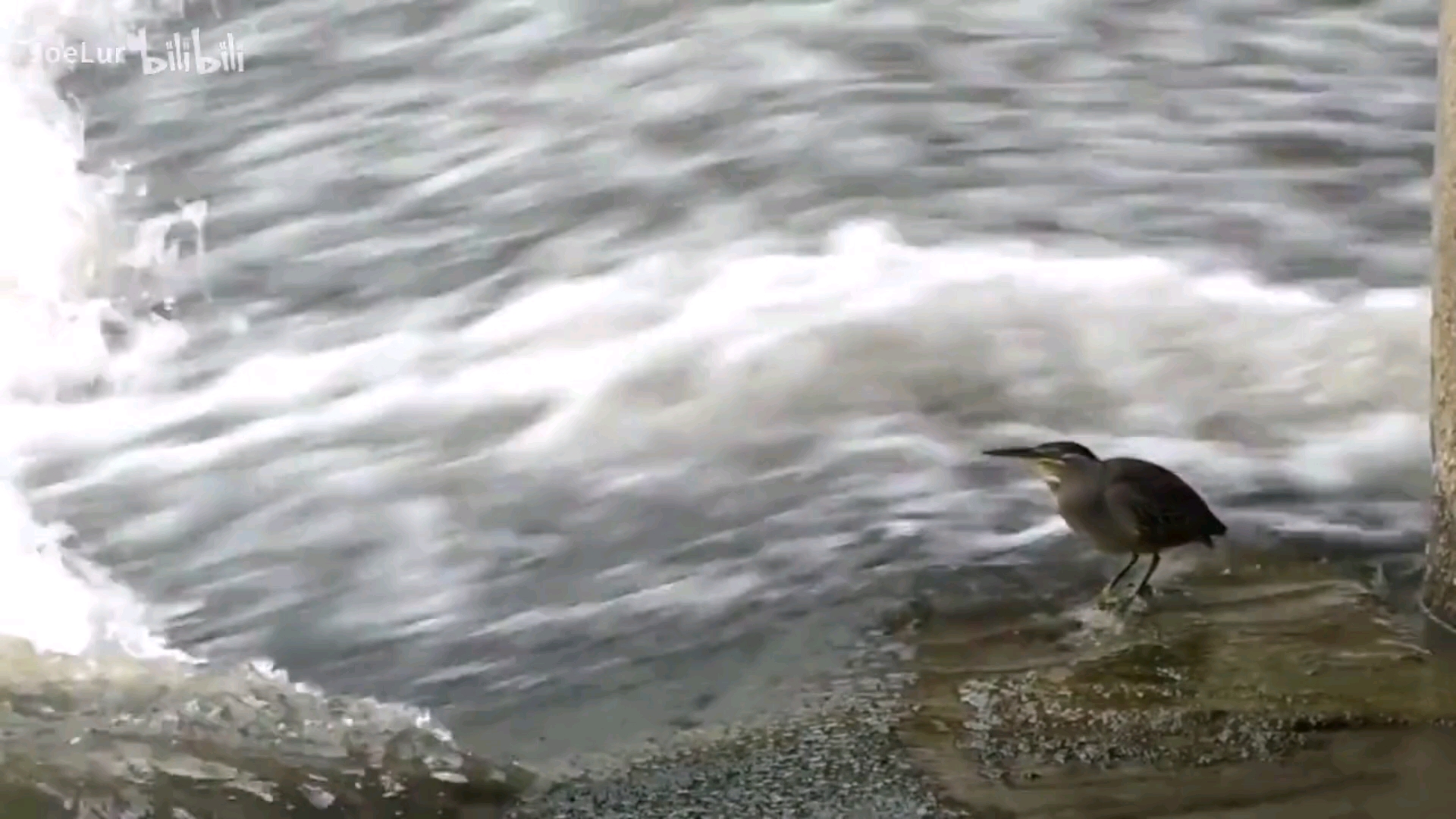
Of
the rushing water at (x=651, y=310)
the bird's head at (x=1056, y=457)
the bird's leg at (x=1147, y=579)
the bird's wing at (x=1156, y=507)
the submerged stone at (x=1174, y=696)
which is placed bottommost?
the submerged stone at (x=1174, y=696)

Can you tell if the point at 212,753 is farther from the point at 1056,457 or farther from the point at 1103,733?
the point at 1056,457

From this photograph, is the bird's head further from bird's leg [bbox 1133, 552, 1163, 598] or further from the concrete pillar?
the concrete pillar

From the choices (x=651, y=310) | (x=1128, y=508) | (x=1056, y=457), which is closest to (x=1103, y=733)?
(x=1128, y=508)

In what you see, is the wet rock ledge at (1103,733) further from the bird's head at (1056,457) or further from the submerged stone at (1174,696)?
the bird's head at (1056,457)

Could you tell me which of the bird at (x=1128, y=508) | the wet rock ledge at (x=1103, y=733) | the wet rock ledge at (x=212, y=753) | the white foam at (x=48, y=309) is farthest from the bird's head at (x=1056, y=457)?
the white foam at (x=48, y=309)

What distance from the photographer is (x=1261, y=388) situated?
5.68 m

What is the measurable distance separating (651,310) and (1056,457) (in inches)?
89.7

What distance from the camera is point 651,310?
6.42 m

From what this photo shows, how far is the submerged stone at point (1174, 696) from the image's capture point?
326cm

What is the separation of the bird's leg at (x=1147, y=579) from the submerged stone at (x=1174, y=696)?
0.05 metres

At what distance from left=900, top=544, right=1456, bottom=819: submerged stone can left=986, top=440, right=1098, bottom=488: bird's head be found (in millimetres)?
338

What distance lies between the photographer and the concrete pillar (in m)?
3.77

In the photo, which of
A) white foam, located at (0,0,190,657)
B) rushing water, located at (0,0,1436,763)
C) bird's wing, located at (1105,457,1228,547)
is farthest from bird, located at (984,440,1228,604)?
white foam, located at (0,0,190,657)

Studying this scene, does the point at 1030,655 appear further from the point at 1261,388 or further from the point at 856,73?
the point at 856,73
